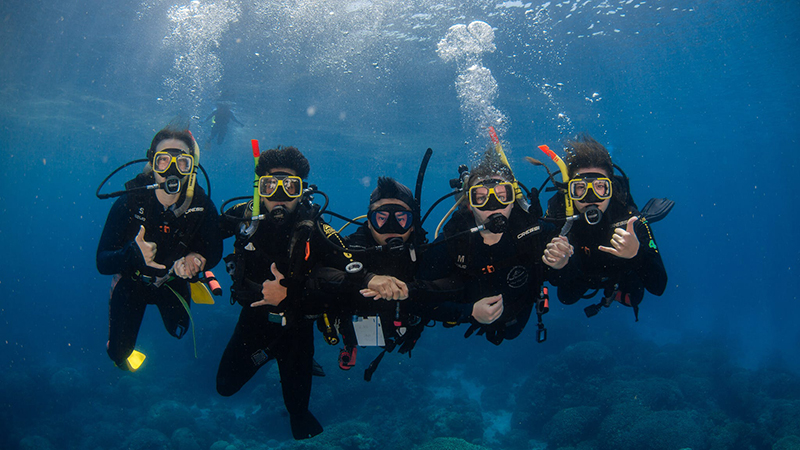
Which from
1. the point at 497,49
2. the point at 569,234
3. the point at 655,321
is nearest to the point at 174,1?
the point at 497,49

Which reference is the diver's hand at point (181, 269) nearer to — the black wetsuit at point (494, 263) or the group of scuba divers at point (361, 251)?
the group of scuba divers at point (361, 251)

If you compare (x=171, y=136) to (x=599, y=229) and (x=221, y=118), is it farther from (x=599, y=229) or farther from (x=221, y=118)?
(x=221, y=118)

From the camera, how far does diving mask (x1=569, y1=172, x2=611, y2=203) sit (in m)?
3.87

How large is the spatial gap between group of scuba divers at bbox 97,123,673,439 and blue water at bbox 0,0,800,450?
6597mm

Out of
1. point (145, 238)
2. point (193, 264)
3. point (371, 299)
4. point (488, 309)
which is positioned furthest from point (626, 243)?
point (145, 238)

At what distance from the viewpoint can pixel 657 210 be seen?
199 inches

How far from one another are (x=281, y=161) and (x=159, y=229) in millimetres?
1552

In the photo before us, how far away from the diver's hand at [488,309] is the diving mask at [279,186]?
6.99 feet

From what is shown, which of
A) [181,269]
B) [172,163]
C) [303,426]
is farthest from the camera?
[303,426]

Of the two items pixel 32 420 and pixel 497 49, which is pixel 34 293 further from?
pixel 497 49

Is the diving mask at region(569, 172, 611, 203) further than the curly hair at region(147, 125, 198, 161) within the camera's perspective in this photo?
No

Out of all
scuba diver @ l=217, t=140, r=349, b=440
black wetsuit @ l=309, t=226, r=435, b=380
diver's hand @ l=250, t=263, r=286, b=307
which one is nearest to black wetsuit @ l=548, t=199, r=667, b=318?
black wetsuit @ l=309, t=226, r=435, b=380

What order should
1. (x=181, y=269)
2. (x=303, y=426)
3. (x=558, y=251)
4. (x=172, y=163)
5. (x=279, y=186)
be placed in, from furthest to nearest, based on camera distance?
(x=303, y=426)
(x=172, y=163)
(x=279, y=186)
(x=181, y=269)
(x=558, y=251)

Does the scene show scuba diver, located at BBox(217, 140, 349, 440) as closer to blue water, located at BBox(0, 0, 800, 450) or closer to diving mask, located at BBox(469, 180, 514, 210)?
diving mask, located at BBox(469, 180, 514, 210)
